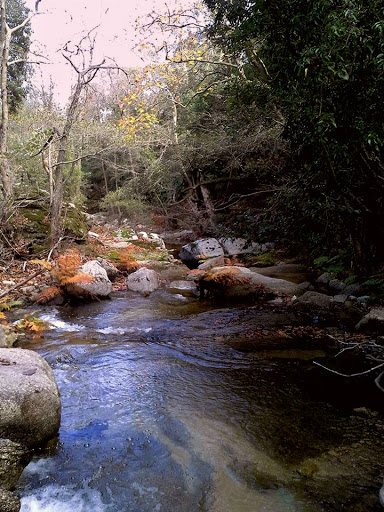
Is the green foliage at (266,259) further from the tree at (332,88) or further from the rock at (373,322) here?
the rock at (373,322)

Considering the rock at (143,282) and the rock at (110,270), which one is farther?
the rock at (110,270)

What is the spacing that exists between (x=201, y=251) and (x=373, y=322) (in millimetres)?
9109

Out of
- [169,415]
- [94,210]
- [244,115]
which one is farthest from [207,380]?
[94,210]

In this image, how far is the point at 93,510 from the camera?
102 inches

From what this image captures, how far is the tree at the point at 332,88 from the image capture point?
3215mm

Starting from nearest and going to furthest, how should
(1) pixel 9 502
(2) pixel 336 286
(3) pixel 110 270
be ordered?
(1) pixel 9 502
(2) pixel 336 286
(3) pixel 110 270

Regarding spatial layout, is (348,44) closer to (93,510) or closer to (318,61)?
(318,61)

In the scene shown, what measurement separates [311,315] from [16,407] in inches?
216

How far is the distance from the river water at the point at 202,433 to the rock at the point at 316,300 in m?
2.12

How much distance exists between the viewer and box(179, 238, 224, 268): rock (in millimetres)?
14266

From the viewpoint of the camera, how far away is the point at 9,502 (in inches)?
98.3

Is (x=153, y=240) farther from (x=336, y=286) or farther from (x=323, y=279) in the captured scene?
(x=336, y=286)

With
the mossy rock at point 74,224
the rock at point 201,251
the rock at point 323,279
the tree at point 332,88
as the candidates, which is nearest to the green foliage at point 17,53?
the mossy rock at point 74,224

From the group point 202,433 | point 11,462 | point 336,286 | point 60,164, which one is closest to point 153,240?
point 60,164
